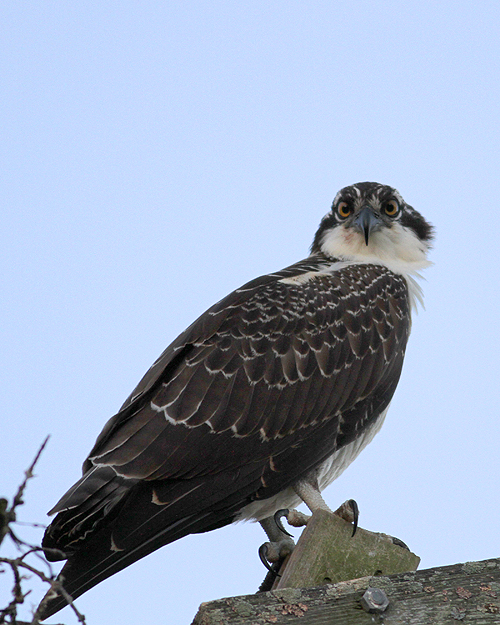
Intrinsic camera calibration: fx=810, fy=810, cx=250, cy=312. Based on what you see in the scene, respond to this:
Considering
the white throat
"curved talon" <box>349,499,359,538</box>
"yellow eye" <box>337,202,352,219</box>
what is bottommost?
"curved talon" <box>349,499,359,538</box>

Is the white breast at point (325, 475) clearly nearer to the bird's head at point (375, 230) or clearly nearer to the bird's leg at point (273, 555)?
the bird's leg at point (273, 555)

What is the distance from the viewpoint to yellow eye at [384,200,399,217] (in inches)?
271

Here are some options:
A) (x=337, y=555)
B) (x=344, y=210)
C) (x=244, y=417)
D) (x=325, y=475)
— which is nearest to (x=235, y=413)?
(x=244, y=417)

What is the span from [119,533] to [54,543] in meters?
0.33

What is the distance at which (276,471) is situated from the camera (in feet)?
15.3

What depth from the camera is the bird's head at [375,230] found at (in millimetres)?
6703

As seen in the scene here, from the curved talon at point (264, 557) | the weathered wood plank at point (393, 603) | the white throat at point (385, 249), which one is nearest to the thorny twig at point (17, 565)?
the weathered wood plank at point (393, 603)

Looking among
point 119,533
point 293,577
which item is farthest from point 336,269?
point 293,577

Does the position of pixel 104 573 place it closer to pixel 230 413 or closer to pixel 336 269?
pixel 230 413

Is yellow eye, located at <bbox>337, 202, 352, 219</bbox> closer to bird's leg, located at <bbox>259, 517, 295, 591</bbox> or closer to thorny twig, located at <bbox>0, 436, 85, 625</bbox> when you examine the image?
bird's leg, located at <bbox>259, 517, 295, 591</bbox>

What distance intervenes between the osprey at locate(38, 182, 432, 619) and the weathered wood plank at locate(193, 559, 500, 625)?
149cm

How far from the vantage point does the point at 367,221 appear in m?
6.62

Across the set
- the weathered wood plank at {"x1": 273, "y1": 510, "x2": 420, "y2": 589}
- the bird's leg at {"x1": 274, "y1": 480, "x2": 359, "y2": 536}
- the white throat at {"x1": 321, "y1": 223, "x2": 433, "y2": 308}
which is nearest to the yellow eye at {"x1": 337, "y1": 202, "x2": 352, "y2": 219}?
the white throat at {"x1": 321, "y1": 223, "x2": 433, "y2": 308}

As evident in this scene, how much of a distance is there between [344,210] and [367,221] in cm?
45
